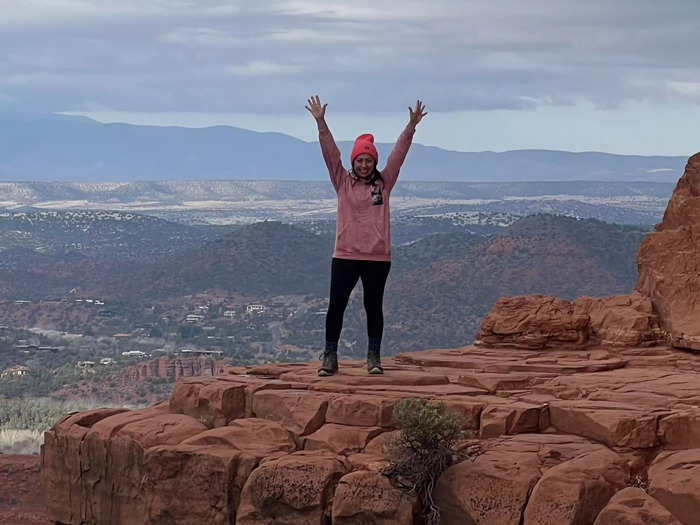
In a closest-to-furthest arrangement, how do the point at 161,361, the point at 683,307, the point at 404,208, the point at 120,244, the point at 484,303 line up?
the point at 683,307 → the point at 161,361 → the point at 484,303 → the point at 120,244 → the point at 404,208

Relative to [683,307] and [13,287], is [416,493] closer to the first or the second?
[683,307]

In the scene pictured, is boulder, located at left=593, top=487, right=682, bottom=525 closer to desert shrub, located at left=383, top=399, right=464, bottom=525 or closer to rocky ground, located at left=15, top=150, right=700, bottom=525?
rocky ground, located at left=15, top=150, right=700, bottom=525

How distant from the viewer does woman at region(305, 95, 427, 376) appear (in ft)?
53.4

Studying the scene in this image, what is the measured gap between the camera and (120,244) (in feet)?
395

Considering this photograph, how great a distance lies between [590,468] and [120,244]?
11007 centimetres

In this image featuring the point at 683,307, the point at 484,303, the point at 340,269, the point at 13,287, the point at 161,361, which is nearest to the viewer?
the point at 340,269

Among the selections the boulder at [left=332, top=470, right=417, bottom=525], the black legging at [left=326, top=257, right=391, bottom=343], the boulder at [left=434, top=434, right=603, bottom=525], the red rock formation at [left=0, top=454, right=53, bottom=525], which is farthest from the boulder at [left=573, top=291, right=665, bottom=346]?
the red rock formation at [left=0, top=454, right=53, bottom=525]

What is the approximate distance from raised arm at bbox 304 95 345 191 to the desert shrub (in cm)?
371

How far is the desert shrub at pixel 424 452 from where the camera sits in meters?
13.5

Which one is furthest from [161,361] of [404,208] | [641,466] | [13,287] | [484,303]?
[404,208]

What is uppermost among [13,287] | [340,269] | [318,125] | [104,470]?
[318,125]

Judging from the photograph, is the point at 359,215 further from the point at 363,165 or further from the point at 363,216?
the point at 363,165

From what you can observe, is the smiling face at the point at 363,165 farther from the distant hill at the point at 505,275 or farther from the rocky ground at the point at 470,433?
the distant hill at the point at 505,275

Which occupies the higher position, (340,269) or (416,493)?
(340,269)
